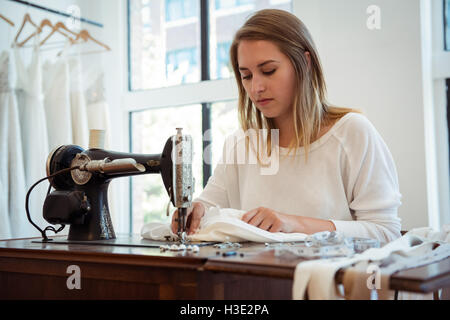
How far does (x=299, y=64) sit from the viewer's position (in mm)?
1623

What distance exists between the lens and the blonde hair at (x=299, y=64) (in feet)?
5.24

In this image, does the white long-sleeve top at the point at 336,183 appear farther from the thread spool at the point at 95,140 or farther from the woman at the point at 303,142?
the thread spool at the point at 95,140

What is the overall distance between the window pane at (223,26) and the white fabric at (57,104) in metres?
0.96

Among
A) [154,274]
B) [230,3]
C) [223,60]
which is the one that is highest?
[230,3]

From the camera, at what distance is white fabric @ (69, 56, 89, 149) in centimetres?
288

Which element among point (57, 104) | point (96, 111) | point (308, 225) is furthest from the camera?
point (96, 111)

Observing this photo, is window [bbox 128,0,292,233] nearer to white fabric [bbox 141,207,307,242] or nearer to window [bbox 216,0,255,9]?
window [bbox 216,0,255,9]

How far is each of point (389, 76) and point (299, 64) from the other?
1.10 metres

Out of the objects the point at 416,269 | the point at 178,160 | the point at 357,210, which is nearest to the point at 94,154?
the point at 178,160

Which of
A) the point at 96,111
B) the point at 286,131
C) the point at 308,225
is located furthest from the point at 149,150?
the point at 308,225

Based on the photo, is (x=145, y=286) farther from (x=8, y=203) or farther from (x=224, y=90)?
(x=224, y=90)

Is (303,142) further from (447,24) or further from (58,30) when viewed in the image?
(58,30)

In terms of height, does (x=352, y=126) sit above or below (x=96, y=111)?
below

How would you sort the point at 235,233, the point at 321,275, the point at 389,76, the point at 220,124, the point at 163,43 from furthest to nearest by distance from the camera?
1. the point at 163,43
2. the point at 220,124
3. the point at 389,76
4. the point at 235,233
5. the point at 321,275
